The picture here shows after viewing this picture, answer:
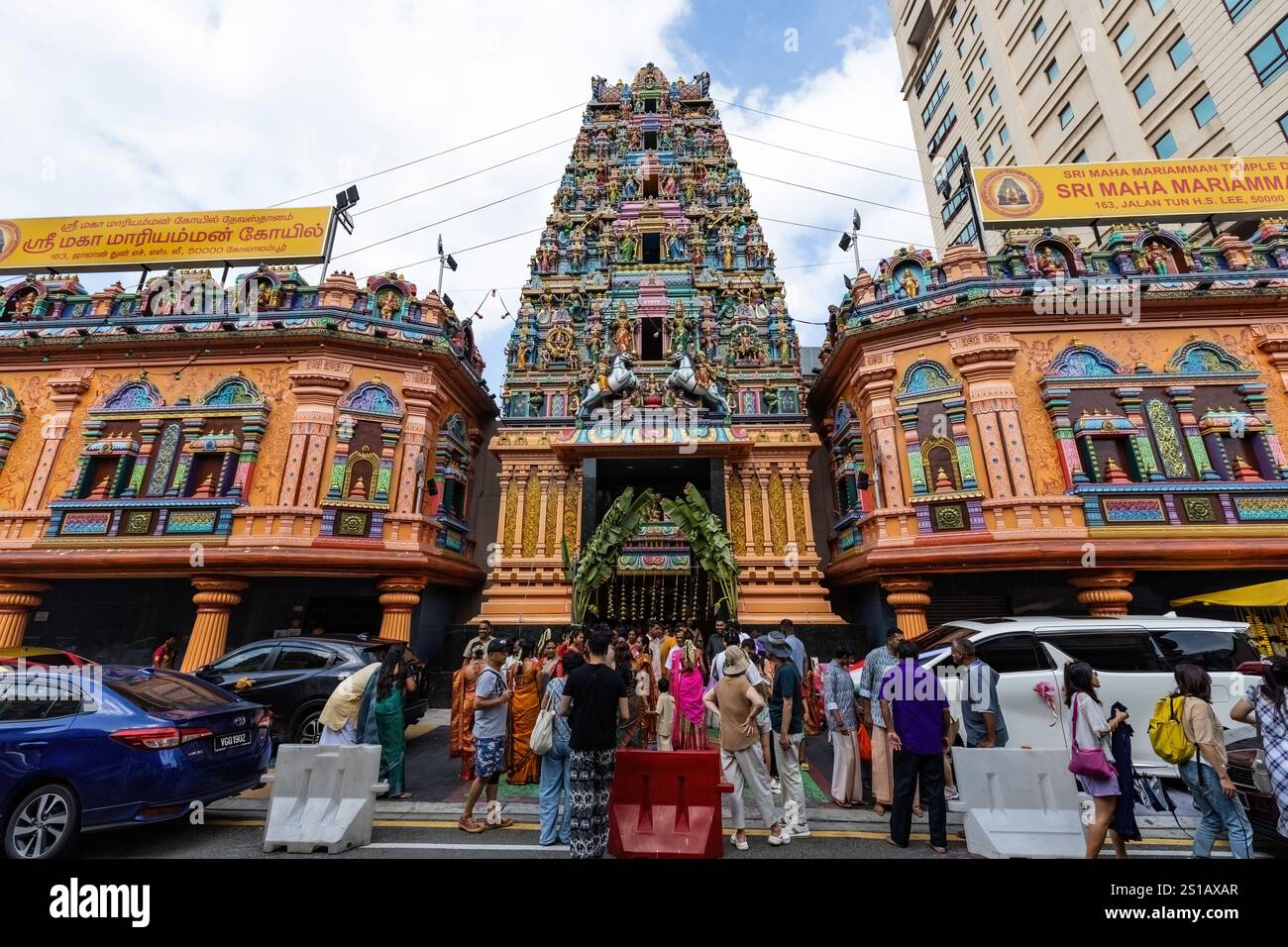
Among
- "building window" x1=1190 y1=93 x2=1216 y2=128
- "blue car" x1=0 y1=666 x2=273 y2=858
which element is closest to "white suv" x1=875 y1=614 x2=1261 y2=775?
"blue car" x1=0 y1=666 x2=273 y2=858

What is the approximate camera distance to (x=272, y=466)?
44.7 feet

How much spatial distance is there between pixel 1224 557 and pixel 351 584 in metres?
20.0

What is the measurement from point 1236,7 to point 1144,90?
3784 mm

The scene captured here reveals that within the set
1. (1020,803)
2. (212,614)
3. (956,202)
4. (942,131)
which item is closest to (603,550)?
(1020,803)

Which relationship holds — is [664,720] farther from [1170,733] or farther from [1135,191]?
[1135,191]

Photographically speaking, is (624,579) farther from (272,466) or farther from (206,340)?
(206,340)

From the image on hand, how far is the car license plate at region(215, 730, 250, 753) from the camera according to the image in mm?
5454

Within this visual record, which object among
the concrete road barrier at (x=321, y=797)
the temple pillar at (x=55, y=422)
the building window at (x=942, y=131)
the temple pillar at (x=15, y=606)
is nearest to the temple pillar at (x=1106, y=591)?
the concrete road barrier at (x=321, y=797)

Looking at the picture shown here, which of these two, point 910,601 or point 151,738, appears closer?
point 151,738

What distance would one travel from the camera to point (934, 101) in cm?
3697

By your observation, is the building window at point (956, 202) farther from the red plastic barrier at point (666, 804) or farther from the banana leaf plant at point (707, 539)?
the red plastic barrier at point (666, 804)

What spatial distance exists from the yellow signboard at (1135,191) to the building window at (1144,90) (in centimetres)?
897
